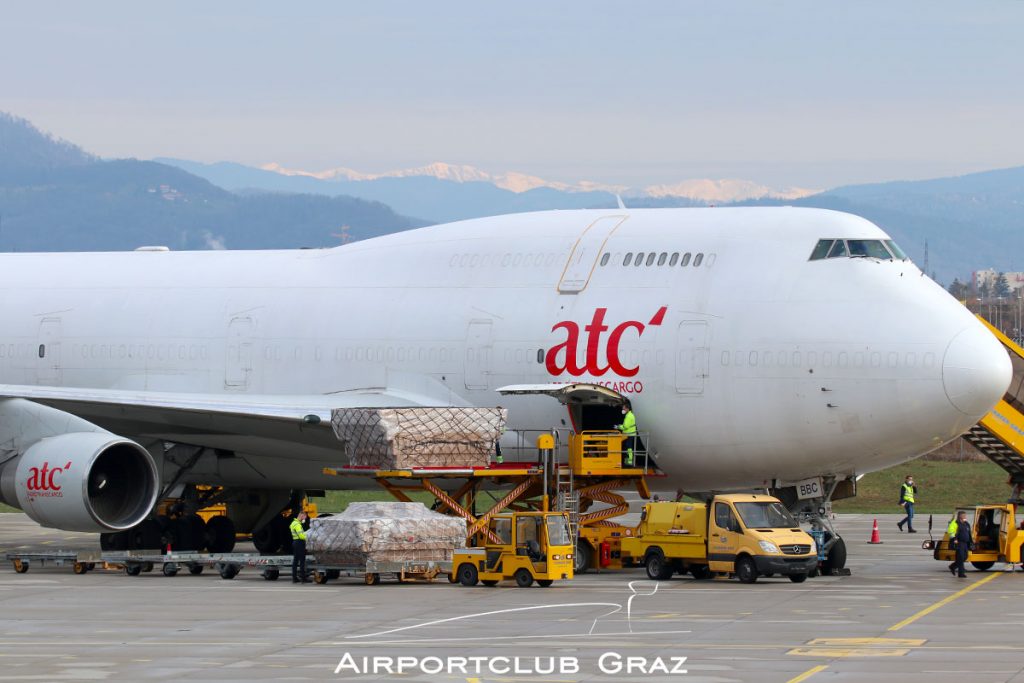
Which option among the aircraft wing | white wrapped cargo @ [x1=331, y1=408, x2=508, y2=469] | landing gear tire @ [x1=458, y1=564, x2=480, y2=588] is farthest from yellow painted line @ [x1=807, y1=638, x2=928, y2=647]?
the aircraft wing

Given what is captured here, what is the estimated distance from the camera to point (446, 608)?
25125 mm

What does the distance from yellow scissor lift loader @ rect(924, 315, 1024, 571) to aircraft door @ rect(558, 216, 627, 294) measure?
7411 mm

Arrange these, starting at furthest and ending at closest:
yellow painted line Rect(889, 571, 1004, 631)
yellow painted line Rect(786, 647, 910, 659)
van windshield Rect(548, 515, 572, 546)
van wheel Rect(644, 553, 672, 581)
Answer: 1. van wheel Rect(644, 553, 672, 581)
2. van windshield Rect(548, 515, 572, 546)
3. yellow painted line Rect(889, 571, 1004, 631)
4. yellow painted line Rect(786, 647, 910, 659)

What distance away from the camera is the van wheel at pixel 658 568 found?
29750 mm

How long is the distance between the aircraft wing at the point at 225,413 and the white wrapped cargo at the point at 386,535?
2518mm

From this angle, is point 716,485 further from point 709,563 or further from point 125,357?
point 125,357

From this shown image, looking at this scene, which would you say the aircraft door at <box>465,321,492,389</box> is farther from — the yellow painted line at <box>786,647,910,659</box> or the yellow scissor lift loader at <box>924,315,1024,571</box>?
the yellow painted line at <box>786,647,910,659</box>

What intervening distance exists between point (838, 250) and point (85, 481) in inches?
548

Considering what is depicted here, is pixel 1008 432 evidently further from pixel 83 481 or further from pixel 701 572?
pixel 83 481

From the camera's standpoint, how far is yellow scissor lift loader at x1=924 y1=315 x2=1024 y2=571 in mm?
32000

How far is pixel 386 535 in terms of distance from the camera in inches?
1156

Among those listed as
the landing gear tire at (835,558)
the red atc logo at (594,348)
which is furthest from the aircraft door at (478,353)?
the landing gear tire at (835,558)

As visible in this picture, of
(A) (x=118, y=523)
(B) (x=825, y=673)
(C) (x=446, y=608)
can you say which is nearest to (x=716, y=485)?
(C) (x=446, y=608)

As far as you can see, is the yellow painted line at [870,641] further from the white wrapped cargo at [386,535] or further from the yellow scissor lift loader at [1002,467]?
the yellow scissor lift loader at [1002,467]
